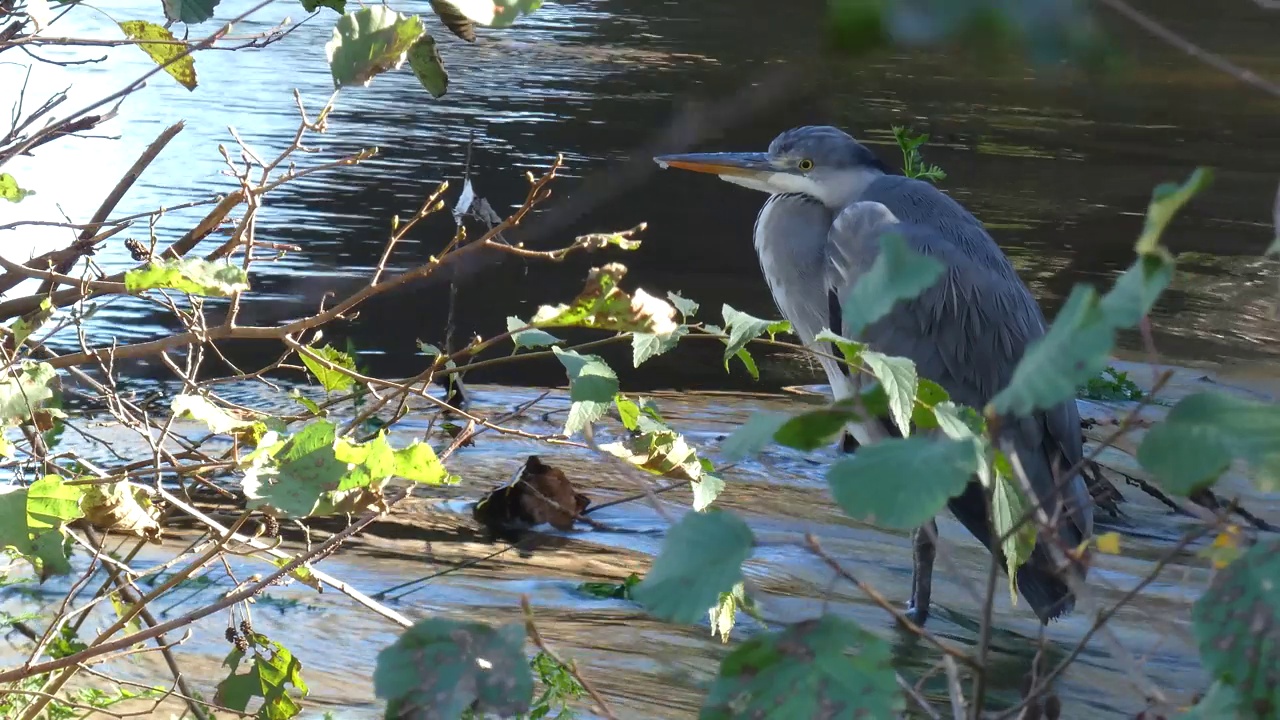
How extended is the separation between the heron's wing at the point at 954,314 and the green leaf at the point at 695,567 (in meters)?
2.42

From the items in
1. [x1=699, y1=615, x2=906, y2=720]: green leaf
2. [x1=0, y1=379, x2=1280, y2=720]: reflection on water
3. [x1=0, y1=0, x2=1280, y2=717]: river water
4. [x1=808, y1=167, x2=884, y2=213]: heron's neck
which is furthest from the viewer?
[x1=808, y1=167, x2=884, y2=213]: heron's neck

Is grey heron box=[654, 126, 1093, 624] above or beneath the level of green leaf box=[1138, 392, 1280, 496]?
beneath

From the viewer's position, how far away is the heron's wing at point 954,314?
336 centimetres

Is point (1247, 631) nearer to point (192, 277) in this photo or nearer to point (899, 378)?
point (899, 378)

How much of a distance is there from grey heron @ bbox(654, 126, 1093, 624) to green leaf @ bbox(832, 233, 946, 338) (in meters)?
2.22

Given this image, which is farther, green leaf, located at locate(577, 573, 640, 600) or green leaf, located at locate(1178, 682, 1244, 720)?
green leaf, located at locate(577, 573, 640, 600)

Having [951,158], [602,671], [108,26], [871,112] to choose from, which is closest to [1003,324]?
[602,671]

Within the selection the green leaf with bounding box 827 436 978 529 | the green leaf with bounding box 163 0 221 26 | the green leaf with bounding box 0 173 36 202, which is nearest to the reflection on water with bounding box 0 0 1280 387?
the green leaf with bounding box 0 173 36 202

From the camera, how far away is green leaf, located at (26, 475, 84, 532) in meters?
1.52

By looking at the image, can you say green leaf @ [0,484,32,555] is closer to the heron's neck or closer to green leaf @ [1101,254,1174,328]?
green leaf @ [1101,254,1174,328]

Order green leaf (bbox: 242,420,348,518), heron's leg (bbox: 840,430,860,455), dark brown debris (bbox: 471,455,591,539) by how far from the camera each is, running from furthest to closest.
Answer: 1. heron's leg (bbox: 840,430,860,455)
2. dark brown debris (bbox: 471,455,591,539)
3. green leaf (bbox: 242,420,348,518)

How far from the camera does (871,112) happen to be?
9359mm

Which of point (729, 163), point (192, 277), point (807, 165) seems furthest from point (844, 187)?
point (192, 277)

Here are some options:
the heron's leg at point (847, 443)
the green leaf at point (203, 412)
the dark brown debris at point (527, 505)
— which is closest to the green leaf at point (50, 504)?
the green leaf at point (203, 412)
